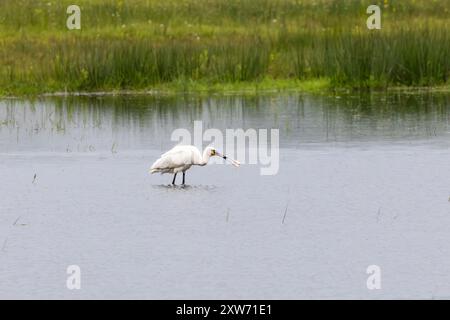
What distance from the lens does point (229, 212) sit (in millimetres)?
13320

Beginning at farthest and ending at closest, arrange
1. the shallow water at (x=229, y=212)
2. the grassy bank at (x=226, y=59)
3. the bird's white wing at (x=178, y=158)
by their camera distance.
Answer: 1. the grassy bank at (x=226, y=59)
2. the bird's white wing at (x=178, y=158)
3. the shallow water at (x=229, y=212)

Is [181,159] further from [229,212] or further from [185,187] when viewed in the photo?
[229,212]

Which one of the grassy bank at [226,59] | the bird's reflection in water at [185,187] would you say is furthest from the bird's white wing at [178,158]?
the grassy bank at [226,59]

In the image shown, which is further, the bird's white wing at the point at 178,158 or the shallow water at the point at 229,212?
the bird's white wing at the point at 178,158

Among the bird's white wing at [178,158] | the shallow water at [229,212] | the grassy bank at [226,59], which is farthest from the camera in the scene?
the grassy bank at [226,59]

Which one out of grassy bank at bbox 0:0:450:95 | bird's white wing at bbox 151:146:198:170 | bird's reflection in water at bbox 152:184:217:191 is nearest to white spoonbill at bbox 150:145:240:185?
bird's white wing at bbox 151:146:198:170

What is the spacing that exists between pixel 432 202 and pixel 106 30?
70.1 feet

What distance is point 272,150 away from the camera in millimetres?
18297

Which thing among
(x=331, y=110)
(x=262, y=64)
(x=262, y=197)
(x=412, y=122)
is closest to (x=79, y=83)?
(x=262, y=64)

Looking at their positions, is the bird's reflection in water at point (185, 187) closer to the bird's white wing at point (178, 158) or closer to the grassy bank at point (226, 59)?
the bird's white wing at point (178, 158)

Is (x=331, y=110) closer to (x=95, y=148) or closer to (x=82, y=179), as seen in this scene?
(x=95, y=148)

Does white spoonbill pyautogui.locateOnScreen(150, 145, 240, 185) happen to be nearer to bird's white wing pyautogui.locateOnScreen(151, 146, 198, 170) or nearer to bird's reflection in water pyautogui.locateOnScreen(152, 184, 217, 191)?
bird's white wing pyautogui.locateOnScreen(151, 146, 198, 170)

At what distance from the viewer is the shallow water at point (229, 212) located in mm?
10305

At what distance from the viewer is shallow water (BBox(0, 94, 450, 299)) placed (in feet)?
33.8
